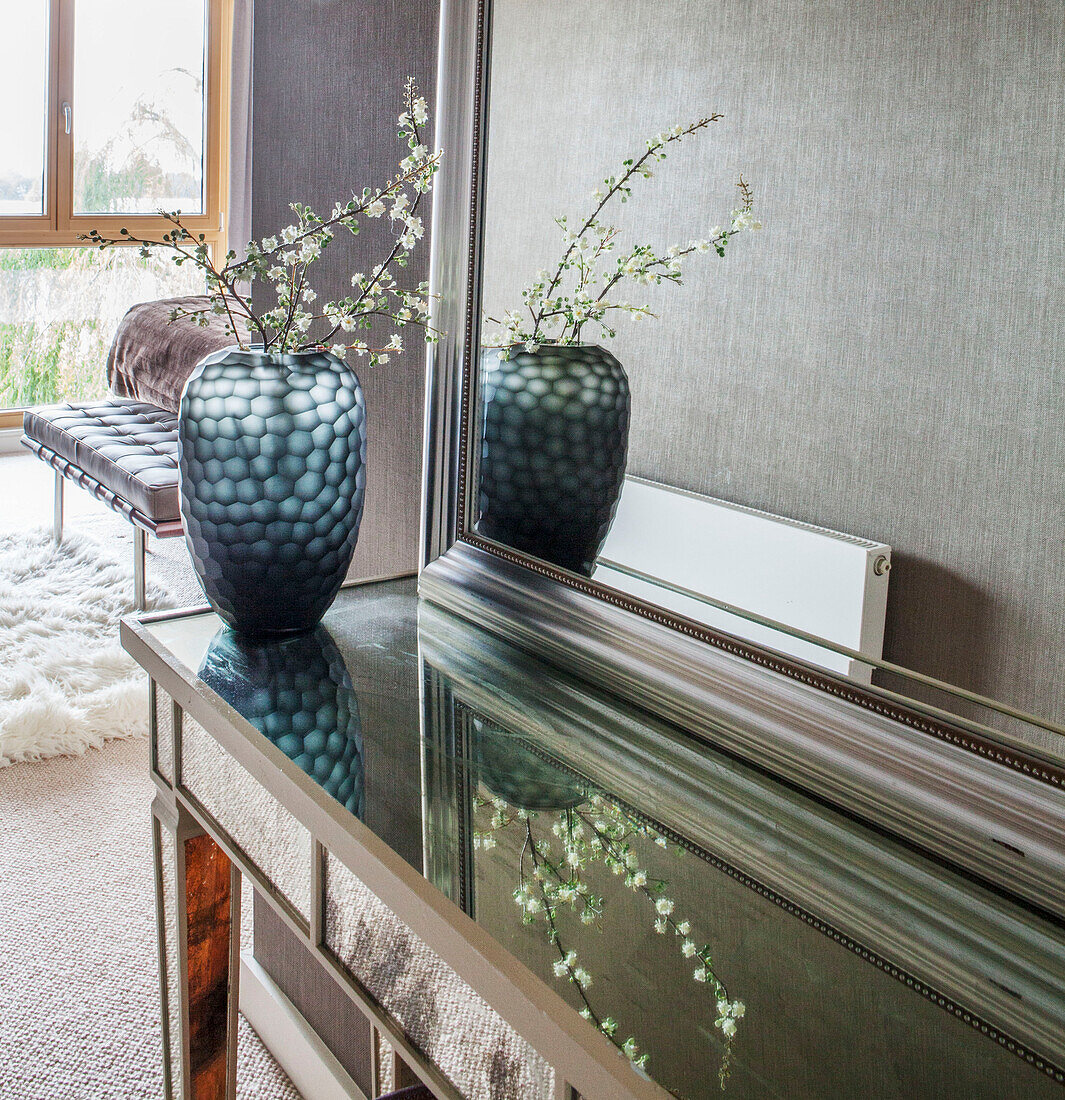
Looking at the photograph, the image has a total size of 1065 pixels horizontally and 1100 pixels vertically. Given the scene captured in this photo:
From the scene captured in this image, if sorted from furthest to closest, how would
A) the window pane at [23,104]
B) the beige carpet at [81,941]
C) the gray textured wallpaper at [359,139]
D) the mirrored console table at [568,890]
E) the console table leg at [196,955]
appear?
the window pane at [23,104] → the beige carpet at [81,941] → the gray textured wallpaper at [359,139] → the console table leg at [196,955] → the mirrored console table at [568,890]

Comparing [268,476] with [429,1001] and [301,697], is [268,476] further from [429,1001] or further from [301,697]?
[429,1001]

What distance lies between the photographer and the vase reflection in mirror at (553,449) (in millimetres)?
A: 1058

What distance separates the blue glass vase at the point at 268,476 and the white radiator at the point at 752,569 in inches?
12.0

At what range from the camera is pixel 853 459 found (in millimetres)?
823

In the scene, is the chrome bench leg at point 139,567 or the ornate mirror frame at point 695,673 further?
the chrome bench leg at point 139,567

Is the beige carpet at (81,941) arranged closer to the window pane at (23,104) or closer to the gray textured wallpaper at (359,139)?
the gray textured wallpaper at (359,139)

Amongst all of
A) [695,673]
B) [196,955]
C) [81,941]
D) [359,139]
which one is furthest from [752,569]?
[81,941]

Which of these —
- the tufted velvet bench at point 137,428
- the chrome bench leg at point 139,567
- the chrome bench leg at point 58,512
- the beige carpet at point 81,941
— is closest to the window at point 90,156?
the tufted velvet bench at point 137,428

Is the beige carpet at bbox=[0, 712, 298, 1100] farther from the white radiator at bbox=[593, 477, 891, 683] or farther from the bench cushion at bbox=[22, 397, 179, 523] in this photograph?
the white radiator at bbox=[593, 477, 891, 683]

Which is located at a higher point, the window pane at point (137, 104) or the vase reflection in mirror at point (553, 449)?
the window pane at point (137, 104)

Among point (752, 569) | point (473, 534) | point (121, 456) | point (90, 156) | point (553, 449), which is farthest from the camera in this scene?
point (90, 156)

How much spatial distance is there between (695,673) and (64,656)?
2.35 m

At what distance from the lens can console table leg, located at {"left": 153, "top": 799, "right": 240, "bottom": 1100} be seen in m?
1.21

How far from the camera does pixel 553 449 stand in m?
1.15
